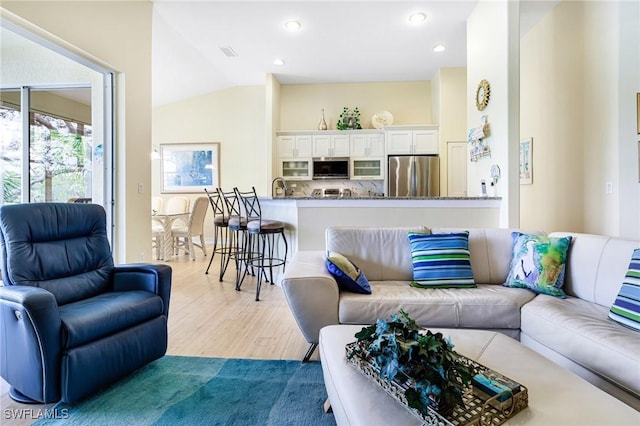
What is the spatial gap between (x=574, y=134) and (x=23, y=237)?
5064mm

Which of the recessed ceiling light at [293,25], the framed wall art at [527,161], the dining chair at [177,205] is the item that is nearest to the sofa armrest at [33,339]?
the recessed ceiling light at [293,25]

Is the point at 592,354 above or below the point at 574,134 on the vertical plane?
below

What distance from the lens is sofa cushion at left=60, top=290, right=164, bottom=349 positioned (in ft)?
5.05

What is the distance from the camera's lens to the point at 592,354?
1.41 metres

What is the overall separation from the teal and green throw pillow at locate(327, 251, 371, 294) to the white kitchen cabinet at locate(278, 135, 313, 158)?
4347mm

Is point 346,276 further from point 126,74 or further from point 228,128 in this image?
point 228,128

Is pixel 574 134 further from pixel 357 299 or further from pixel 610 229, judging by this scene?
pixel 357 299

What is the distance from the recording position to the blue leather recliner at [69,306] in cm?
149

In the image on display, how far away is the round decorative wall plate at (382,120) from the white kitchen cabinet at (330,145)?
61 cm

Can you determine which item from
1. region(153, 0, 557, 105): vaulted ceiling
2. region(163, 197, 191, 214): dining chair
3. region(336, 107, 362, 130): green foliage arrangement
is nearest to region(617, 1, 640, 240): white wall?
region(153, 0, 557, 105): vaulted ceiling

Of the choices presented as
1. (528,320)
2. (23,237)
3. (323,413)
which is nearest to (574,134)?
(528,320)

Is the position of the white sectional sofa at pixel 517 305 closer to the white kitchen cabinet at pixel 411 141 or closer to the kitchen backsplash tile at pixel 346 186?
the white kitchen cabinet at pixel 411 141

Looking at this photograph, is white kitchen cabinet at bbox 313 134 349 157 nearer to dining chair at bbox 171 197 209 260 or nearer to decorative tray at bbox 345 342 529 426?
dining chair at bbox 171 197 209 260

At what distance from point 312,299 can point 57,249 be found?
1606 millimetres
